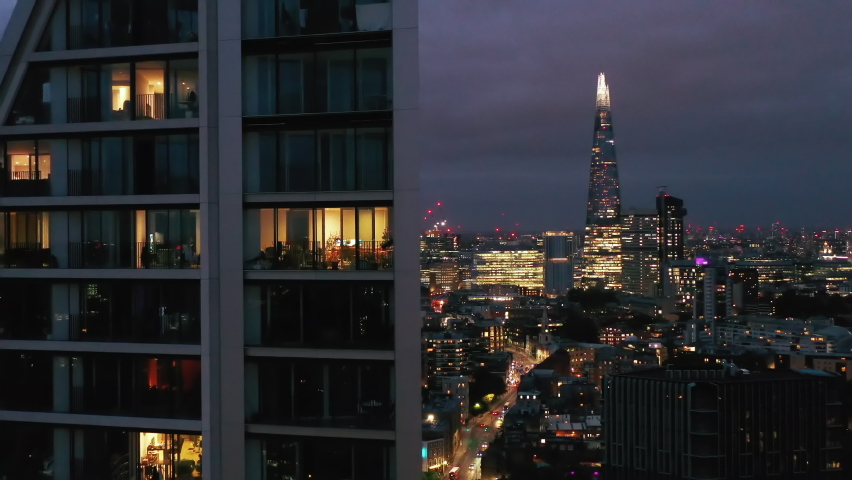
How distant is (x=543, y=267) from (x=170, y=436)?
88.5 metres

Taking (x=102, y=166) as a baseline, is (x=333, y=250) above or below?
below

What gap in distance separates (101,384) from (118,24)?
2.72 m

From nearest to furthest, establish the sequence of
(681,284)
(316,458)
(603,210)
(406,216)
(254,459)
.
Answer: (406,216) → (316,458) → (254,459) → (681,284) → (603,210)

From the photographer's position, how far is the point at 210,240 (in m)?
4.99

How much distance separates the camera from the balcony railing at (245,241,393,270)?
16.2ft

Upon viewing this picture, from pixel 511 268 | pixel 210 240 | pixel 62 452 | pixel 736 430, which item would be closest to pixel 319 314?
pixel 210 240

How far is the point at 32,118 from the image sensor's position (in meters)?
5.39

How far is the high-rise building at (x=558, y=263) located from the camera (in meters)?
84.9

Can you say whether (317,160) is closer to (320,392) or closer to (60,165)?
(320,392)

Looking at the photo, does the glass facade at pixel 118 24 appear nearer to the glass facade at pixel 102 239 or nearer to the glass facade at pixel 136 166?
the glass facade at pixel 136 166

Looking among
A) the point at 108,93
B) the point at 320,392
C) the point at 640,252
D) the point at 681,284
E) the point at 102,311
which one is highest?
the point at 108,93

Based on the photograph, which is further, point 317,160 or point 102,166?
point 102,166

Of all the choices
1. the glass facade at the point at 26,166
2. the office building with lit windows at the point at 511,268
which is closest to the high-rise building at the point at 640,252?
the office building with lit windows at the point at 511,268

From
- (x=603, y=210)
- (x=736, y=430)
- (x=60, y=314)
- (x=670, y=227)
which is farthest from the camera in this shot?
(x=603, y=210)
